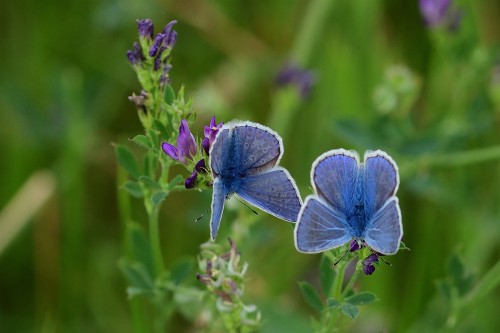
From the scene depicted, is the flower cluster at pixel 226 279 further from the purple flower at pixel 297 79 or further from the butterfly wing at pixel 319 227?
the purple flower at pixel 297 79

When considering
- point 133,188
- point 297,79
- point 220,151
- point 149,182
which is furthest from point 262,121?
point 220,151

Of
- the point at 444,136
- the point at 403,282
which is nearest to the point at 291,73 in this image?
the point at 444,136

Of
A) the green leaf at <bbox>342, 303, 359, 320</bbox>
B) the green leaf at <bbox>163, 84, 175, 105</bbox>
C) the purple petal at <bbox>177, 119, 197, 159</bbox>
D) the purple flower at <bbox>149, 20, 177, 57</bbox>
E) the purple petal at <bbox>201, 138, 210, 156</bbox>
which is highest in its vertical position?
the purple flower at <bbox>149, 20, 177, 57</bbox>

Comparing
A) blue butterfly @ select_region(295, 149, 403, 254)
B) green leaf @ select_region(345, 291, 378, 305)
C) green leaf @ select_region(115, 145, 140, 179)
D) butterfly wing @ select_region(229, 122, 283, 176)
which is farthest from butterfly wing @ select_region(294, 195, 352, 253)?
green leaf @ select_region(115, 145, 140, 179)

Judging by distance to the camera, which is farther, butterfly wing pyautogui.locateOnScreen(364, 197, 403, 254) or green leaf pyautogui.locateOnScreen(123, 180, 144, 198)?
green leaf pyautogui.locateOnScreen(123, 180, 144, 198)

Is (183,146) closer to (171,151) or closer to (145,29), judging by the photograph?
(171,151)

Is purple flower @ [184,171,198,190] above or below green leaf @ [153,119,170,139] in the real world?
below

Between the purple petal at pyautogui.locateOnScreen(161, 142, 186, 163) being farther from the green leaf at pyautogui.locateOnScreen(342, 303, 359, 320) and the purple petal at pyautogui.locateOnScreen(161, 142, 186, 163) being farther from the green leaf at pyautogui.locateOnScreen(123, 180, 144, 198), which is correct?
the green leaf at pyautogui.locateOnScreen(342, 303, 359, 320)
